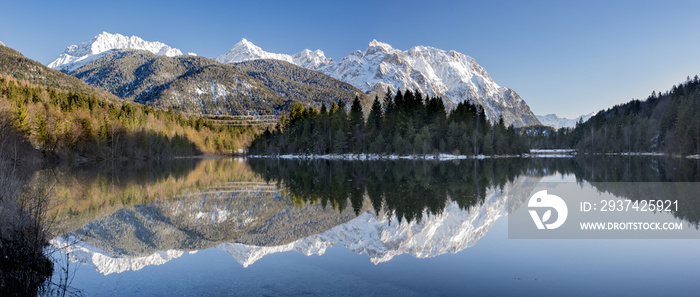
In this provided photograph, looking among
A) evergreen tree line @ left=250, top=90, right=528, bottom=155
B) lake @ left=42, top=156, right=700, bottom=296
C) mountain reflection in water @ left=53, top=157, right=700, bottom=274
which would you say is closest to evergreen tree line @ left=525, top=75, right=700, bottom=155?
evergreen tree line @ left=250, top=90, right=528, bottom=155

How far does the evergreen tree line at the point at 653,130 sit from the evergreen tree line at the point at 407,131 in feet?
108

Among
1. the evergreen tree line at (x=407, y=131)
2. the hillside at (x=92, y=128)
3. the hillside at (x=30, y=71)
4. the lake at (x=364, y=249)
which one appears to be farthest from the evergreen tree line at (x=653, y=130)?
the hillside at (x=30, y=71)

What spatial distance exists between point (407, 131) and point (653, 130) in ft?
292

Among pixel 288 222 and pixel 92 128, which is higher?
pixel 92 128

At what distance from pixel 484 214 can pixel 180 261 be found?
40.2ft

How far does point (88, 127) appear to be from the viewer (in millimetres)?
75250

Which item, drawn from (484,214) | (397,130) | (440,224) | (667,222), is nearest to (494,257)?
(440,224)

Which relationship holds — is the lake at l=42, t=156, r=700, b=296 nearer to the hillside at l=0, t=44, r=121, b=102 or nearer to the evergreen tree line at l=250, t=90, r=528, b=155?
the evergreen tree line at l=250, t=90, r=528, b=155

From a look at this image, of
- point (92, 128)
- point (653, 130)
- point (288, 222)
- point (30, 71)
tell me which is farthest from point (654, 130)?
point (30, 71)

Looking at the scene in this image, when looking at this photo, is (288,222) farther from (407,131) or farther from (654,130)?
(654,130)

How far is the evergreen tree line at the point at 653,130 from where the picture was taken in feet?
256

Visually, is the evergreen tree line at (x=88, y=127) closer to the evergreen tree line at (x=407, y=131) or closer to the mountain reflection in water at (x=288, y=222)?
the mountain reflection in water at (x=288, y=222)

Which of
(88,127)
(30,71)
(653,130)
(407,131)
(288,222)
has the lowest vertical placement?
(288,222)

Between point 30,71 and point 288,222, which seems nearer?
point 288,222
